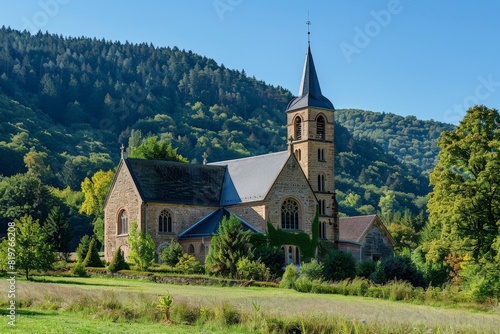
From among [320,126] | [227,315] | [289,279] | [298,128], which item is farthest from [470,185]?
[298,128]

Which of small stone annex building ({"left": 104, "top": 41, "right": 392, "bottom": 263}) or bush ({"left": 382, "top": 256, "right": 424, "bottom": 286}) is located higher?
small stone annex building ({"left": 104, "top": 41, "right": 392, "bottom": 263})

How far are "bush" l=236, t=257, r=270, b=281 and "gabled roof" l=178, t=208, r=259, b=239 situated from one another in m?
8.58

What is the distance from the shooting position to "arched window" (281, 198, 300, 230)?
64938 millimetres

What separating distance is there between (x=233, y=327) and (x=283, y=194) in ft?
122

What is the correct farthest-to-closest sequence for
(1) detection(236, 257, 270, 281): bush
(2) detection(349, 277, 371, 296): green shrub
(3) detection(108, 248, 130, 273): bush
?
(3) detection(108, 248, 130, 273): bush
(1) detection(236, 257, 270, 281): bush
(2) detection(349, 277, 371, 296): green shrub

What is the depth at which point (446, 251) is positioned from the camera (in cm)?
4700

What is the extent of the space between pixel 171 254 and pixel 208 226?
192 inches

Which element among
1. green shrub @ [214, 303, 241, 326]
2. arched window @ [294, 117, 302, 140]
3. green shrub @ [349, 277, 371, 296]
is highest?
arched window @ [294, 117, 302, 140]

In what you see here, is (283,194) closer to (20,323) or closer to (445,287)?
(445,287)

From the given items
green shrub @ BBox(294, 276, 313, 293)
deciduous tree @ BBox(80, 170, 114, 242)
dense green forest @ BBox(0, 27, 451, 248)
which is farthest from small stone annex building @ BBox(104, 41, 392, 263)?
dense green forest @ BBox(0, 27, 451, 248)

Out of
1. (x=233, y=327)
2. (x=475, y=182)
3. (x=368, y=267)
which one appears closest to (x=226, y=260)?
(x=368, y=267)

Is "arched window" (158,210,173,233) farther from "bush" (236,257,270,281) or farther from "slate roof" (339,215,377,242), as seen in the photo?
"slate roof" (339,215,377,242)

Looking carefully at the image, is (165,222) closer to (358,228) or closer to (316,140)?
(316,140)

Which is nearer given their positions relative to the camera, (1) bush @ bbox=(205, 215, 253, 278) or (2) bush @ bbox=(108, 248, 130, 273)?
(1) bush @ bbox=(205, 215, 253, 278)
